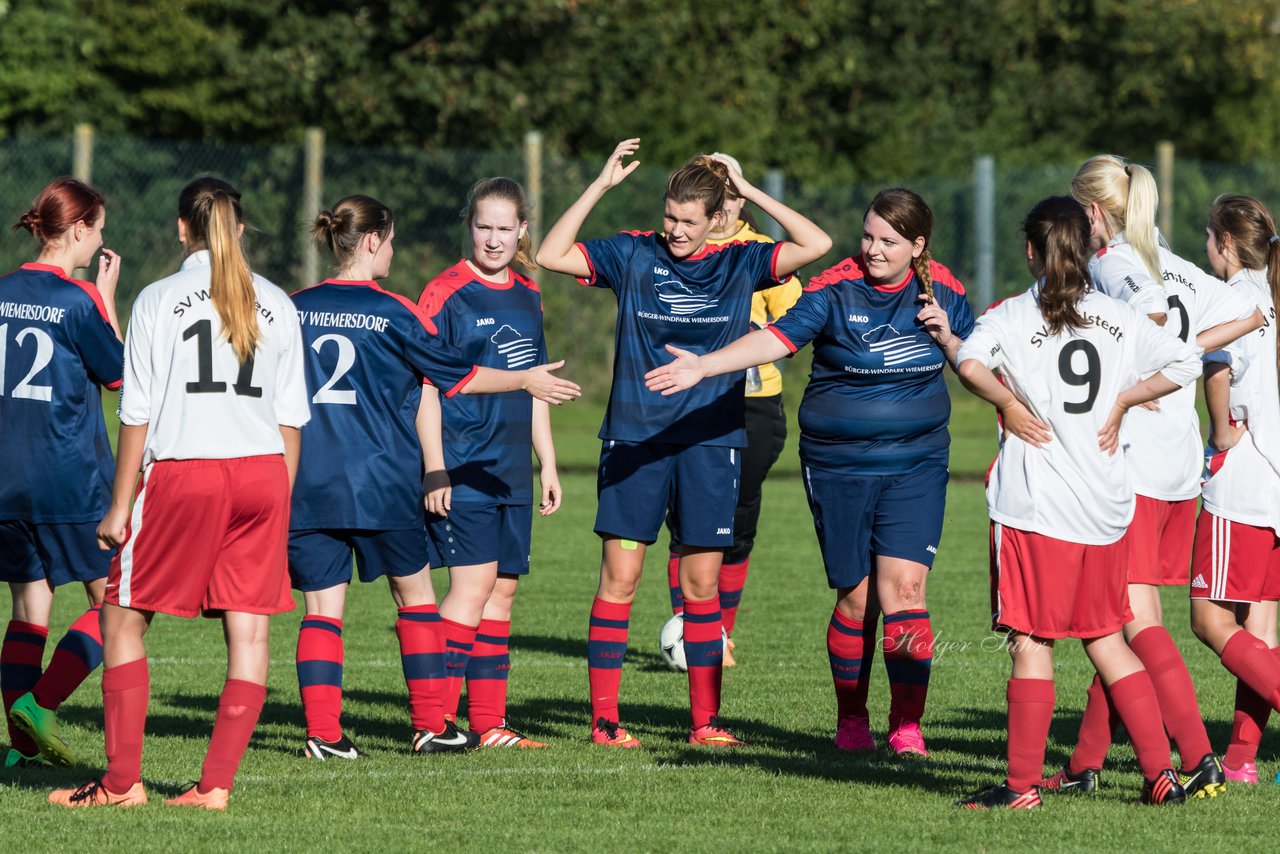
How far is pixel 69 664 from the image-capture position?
6.55m

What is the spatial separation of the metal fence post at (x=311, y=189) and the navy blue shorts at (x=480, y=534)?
1367 cm

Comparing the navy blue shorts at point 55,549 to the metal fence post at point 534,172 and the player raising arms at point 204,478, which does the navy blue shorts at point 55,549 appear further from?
the metal fence post at point 534,172

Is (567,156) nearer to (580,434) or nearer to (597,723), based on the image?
(580,434)

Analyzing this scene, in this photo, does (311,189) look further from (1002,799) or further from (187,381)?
(1002,799)

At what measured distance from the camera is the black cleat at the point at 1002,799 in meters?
5.75

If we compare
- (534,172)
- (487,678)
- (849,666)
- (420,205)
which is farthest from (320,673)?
(420,205)

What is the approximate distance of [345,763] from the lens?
262 inches

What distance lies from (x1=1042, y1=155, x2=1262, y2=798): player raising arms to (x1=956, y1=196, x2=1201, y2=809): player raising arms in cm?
35

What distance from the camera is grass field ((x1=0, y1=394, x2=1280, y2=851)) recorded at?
18.1ft

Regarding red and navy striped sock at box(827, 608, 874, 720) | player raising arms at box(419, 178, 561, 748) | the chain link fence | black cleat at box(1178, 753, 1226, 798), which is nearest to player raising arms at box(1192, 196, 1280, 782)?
black cleat at box(1178, 753, 1226, 798)

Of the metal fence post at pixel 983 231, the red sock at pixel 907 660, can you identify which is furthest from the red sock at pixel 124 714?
the metal fence post at pixel 983 231

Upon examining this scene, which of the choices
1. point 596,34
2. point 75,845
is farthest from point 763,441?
point 596,34

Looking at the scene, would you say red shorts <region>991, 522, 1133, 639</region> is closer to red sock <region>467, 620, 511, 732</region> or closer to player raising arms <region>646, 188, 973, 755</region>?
player raising arms <region>646, 188, 973, 755</region>

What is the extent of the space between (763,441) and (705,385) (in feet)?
7.09
